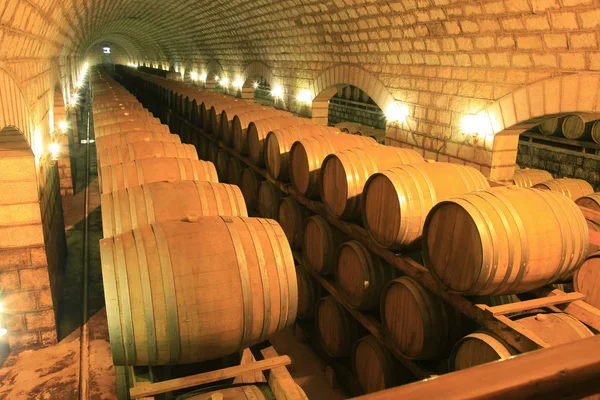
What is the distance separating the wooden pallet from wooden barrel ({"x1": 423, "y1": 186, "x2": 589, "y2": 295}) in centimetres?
142

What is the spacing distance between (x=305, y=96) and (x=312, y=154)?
32.2 ft

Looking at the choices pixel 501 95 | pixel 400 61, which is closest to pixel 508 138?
pixel 501 95

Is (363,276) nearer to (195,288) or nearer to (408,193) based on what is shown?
(408,193)

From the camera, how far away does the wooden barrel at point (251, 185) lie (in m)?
7.47

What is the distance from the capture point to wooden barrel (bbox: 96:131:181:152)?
5523 millimetres

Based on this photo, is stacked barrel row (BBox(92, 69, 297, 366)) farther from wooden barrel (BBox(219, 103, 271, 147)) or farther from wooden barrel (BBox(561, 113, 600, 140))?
wooden barrel (BBox(561, 113, 600, 140))

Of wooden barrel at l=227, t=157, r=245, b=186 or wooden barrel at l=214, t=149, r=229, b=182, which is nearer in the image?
wooden barrel at l=227, t=157, r=245, b=186

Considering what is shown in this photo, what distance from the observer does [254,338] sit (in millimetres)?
2604

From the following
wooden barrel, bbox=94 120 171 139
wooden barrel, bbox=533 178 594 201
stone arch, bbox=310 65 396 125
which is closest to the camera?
wooden barrel, bbox=94 120 171 139

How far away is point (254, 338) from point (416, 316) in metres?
1.54

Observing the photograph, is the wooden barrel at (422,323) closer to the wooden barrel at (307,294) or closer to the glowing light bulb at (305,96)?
the wooden barrel at (307,294)

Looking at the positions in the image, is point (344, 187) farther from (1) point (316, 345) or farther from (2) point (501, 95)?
(2) point (501, 95)

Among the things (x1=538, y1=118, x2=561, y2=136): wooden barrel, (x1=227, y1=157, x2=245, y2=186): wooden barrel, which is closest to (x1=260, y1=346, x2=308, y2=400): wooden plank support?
(x1=227, y1=157, x2=245, y2=186): wooden barrel

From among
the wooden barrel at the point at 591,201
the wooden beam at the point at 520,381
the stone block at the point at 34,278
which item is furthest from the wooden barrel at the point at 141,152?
the wooden barrel at the point at 591,201
